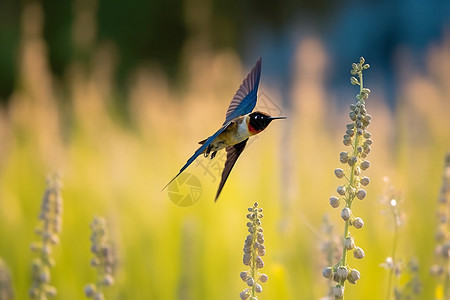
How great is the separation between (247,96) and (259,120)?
6cm

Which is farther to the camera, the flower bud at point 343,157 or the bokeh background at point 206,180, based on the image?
the bokeh background at point 206,180

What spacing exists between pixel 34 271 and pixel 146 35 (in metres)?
6.41

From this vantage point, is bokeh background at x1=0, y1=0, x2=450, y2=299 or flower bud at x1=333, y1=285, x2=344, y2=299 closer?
flower bud at x1=333, y1=285, x2=344, y2=299

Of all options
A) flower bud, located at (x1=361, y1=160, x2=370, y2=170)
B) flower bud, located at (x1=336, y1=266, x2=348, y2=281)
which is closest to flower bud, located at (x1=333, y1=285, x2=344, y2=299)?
flower bud, located at (x1=336, y1=266, x2=348, y2=281)

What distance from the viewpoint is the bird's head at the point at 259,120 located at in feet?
1.80

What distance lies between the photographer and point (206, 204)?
7.53ft

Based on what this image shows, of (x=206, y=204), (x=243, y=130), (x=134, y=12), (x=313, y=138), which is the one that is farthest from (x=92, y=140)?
(x=134, y=12)

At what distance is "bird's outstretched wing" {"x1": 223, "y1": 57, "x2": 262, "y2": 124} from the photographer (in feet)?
1.94

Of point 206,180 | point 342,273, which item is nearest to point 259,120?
point 342,273

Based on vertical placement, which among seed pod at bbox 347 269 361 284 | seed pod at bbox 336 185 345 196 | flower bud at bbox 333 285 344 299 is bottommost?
flower bud at bbox 333 285 344 299

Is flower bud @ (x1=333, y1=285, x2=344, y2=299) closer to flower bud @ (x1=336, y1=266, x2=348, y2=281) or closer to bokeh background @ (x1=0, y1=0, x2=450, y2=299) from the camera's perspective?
flower bud @ (x1=336, y1=266, x2=348, y2=281)

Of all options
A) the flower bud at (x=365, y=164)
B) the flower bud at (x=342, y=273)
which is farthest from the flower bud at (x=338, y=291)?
the flower bud at (x=365, y=164)

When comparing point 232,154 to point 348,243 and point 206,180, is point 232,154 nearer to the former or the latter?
point 348,243

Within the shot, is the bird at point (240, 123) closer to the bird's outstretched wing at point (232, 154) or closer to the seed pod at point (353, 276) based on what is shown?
the bird's outstretched wing at point (232, 154)
